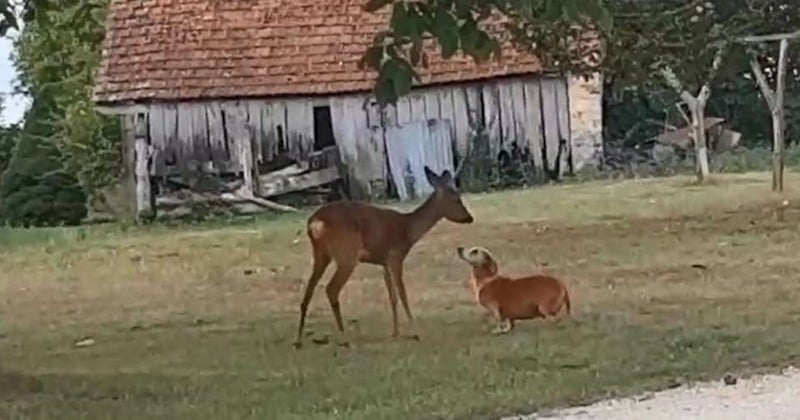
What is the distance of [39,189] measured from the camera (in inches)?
1457

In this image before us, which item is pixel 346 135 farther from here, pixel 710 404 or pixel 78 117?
pixel 710 404

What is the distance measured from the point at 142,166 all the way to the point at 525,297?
63.7ft

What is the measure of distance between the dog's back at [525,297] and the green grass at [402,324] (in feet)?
0.50

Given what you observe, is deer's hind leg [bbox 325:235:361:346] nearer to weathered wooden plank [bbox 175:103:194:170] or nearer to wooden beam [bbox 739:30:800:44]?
wooden beam [bbox 739:30:800:44]

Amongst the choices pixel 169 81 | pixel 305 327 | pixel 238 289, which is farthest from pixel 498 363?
pixel 169 81

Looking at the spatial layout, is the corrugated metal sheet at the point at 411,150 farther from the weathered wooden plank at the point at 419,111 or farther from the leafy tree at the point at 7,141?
the leafy tree at the point at 7,141

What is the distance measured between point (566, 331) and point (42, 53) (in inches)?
1094

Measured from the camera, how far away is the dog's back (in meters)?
11.9

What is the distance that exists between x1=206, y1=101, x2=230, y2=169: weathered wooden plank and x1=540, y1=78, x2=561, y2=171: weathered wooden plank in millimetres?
5648

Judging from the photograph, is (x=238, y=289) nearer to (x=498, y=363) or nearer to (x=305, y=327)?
(x=305, y=327)

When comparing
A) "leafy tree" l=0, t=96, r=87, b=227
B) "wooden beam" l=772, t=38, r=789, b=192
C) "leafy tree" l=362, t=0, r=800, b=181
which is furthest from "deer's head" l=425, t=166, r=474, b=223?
"leafy tree" l=0, t=96, r=87, b=227

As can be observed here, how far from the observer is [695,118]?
28.5 m

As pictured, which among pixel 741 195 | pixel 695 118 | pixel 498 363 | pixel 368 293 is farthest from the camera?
pixel 695 118

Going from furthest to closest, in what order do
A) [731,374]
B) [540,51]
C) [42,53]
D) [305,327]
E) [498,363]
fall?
[42,53] → [540,51] → [305,327] → [498,363] → [731,374]
